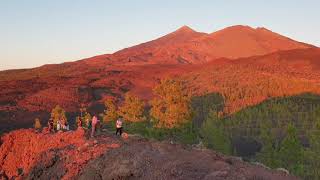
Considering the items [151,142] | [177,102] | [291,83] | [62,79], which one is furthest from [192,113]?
Answer: [62,79]

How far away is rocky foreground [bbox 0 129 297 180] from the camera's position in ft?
61.3

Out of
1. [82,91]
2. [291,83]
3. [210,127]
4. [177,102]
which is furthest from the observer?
[82,91]

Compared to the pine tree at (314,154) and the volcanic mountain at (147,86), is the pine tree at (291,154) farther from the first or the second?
the volcanic mountain at (147,86)

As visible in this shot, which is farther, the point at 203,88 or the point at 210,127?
the point at 203,88

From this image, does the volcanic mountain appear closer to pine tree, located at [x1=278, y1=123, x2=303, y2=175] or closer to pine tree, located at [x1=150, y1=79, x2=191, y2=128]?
pine tree, located at [x1=150, y1=79, x2=191, y2=128]

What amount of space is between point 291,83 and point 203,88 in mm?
27182

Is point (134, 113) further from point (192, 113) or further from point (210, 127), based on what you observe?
point (210, 127)

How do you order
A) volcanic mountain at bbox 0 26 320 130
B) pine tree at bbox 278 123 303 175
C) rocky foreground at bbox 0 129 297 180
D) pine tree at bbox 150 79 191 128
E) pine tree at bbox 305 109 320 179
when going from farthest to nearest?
volcanic mountain at bbox 0 26 320 130 → pine tree at bbox 150 79 191 128 → pine tree at bbox 278 123 303 175 → pine tree at bbox 305 109 320 179 → rocky foreground at bbox 0 129 297 180

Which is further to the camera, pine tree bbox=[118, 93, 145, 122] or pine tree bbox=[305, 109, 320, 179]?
pine tree bbox=[118, 93, 145, 122]

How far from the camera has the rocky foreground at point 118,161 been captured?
18.7 meters

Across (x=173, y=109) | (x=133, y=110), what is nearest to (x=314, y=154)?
(x=173, y=109)

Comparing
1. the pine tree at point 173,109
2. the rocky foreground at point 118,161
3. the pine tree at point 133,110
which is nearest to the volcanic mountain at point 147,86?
the pine tree at point 133,110

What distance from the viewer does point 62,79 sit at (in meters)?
180

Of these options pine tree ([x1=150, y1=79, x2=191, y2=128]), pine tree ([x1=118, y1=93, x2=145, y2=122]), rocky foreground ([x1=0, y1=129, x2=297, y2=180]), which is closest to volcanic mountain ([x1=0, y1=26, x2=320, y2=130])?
pine tree ([x1=118, y1=93, x2=145, y2=122])
